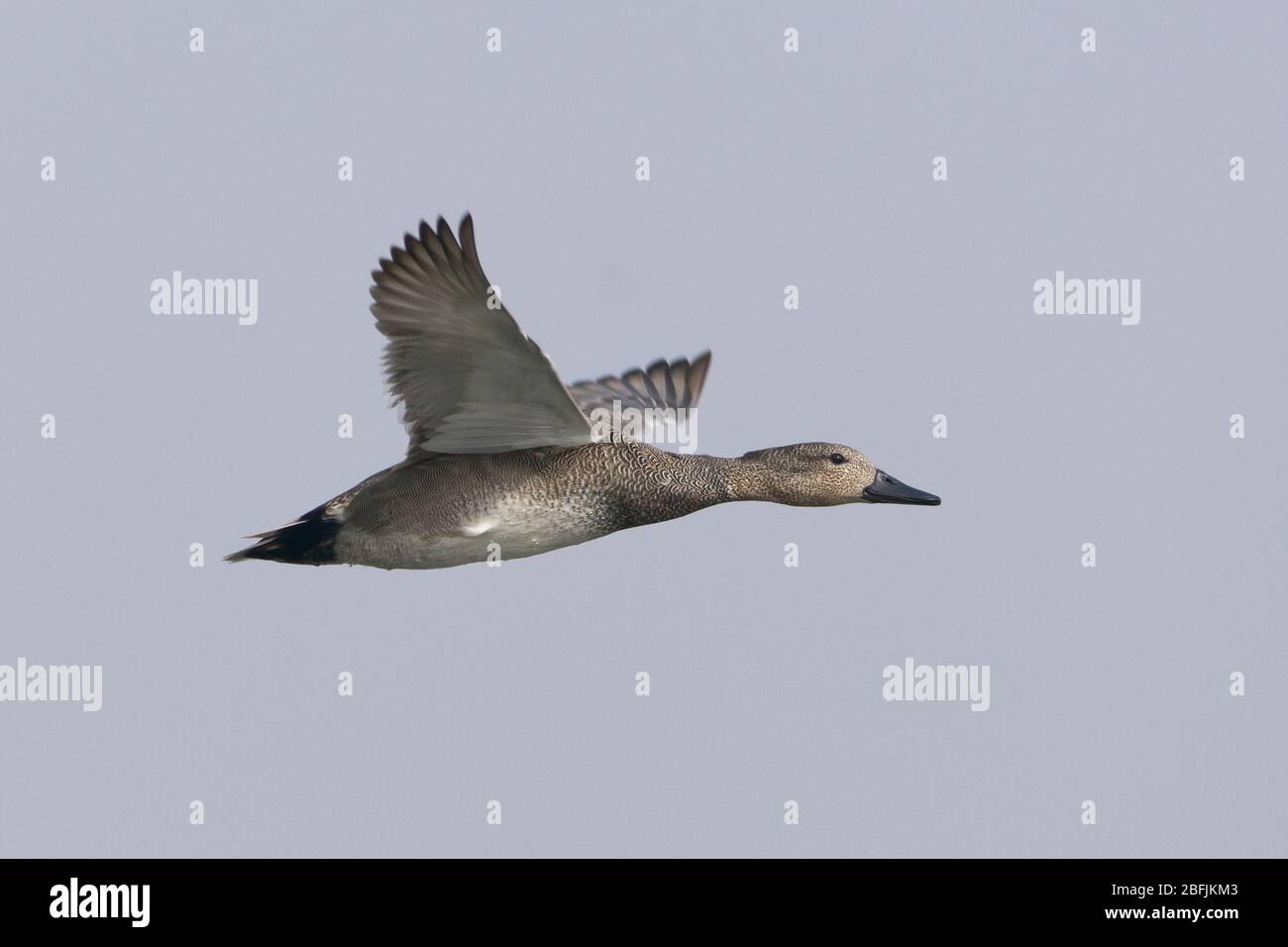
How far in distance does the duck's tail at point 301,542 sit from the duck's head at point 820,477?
2829mm

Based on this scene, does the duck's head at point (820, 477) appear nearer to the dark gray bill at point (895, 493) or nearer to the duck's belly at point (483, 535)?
the dark gray bill at point (895, 493)

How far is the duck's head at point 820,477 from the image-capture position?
13477mm

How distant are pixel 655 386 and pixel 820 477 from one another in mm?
2411

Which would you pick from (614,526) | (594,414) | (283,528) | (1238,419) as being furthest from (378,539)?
(1238,419)

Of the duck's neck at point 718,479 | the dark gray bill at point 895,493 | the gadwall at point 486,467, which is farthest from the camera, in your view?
the dark gray bill at point 895,493

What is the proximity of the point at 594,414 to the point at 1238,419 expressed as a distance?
5.19 meters

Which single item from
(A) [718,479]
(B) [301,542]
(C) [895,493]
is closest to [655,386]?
(A) [718,479]

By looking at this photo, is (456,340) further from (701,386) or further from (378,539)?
(701,386)

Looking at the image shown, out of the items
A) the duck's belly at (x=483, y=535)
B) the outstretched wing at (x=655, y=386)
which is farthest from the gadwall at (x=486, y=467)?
the outstretched wing at (x=655, y=386)

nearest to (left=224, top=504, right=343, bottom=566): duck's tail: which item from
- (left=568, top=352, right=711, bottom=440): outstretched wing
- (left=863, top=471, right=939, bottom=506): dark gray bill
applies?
(left=568, top=352, right=711, bottom=440): outstretched wing

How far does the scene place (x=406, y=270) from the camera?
11625mm

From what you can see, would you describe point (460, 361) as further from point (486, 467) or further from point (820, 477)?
point (820, 477)

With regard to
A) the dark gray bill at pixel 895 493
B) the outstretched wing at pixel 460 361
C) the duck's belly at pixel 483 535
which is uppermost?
the outstretched wing at pixel 460 361

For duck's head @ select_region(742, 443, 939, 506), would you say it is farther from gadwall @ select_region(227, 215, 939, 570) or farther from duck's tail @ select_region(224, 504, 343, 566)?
duck's tail @ select_region(224, 504, 343, 566)
